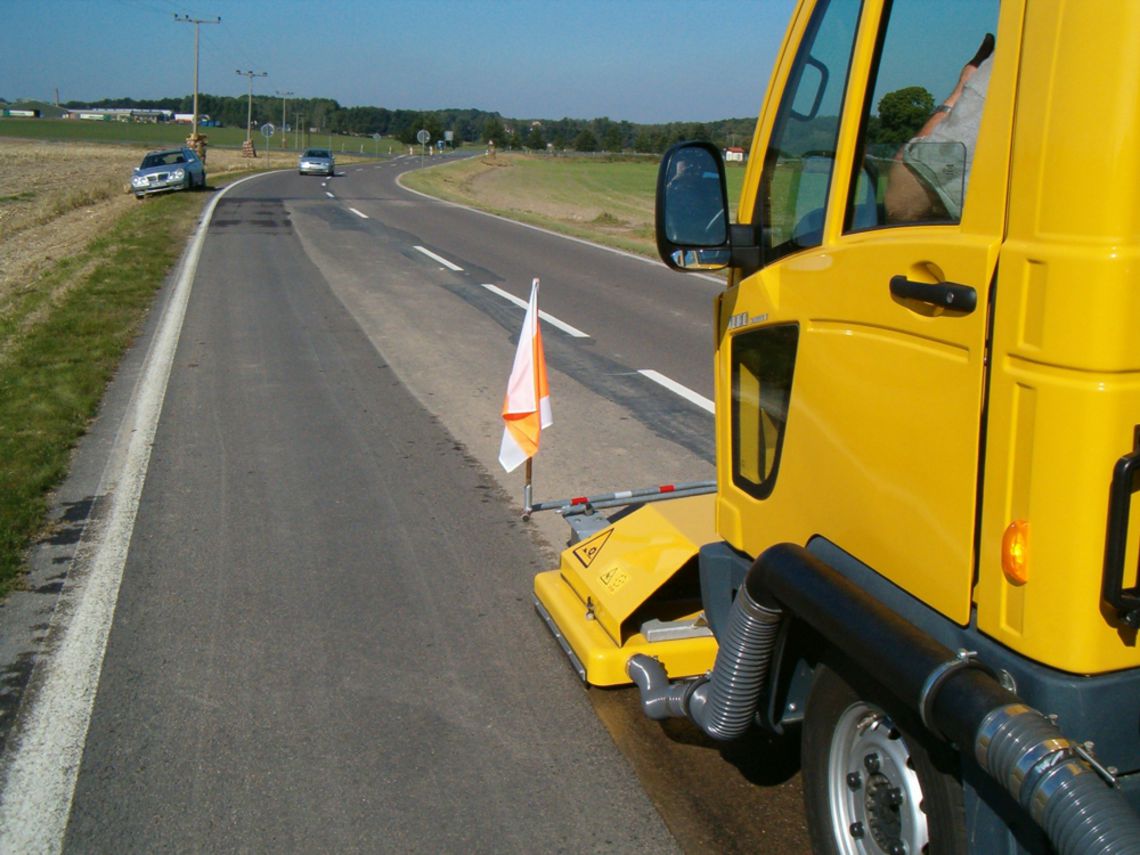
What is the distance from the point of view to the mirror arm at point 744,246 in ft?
Result: 10.5

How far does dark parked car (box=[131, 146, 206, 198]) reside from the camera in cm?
3294

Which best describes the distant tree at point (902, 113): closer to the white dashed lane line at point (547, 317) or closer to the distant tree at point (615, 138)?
the white dashed lane line at point (547, 317)

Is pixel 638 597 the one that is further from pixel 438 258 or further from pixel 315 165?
pixel 315 165

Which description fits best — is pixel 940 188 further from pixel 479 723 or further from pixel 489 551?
pixel 489 551

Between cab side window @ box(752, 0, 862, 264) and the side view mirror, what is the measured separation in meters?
0.17

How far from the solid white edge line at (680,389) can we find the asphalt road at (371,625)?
0.34 ft

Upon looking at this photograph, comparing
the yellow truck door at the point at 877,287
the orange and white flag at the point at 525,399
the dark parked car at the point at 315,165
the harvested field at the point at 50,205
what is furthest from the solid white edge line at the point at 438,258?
the dark parked car at the point at 315,165

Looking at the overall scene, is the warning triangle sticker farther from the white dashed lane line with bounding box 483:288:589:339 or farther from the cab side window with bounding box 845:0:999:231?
the white dashed lane line with bounding box 483:288:589:339

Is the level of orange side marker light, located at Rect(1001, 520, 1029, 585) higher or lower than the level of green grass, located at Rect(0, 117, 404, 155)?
lower

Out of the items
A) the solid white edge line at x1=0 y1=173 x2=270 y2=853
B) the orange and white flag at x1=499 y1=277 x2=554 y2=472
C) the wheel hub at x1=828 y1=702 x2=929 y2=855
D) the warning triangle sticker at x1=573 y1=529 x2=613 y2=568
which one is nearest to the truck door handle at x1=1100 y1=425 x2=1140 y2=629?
the wheel hub at x1=828 y1=702 x2=929 y2=855

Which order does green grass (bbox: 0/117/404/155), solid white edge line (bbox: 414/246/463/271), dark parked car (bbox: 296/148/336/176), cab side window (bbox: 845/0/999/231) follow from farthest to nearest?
green grass (bbox: 0/117/404/155), dark parked car (bbox: 296/148/336/176), solid white edge line (bbox: 414/246/463/271), cab side window (bbox: 845/0/999/231)

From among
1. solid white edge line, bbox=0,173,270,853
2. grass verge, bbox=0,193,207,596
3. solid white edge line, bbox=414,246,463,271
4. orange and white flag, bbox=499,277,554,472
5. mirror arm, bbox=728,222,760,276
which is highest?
mirror arm, bbox=728,222,760,276

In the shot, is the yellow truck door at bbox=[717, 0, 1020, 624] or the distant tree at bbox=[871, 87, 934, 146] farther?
the distant tree at bbox=[871, 87, 934, 146]

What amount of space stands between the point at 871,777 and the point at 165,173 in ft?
112
